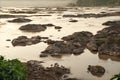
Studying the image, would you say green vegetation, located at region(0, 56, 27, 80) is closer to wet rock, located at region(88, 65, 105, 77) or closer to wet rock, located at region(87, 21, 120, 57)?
wet rock, located at region(88, 65, 105, 77)

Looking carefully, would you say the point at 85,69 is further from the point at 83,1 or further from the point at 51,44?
the point at 83,1

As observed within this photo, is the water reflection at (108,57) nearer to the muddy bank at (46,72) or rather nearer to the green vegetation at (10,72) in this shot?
the muddy bank at (46,72)

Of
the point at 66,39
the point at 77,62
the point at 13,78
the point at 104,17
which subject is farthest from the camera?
the point at 104,17

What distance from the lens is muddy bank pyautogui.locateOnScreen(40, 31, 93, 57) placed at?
31.9m

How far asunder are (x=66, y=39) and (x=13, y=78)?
896 inches

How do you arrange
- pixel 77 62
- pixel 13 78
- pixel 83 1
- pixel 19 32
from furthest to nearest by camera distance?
1. pixel 83 1
2. pixel 19 32
3. pixel 77 62
4. pixel 13 78

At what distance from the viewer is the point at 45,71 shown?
24500mm

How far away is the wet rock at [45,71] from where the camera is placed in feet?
75.3

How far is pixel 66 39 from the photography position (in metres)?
37.9

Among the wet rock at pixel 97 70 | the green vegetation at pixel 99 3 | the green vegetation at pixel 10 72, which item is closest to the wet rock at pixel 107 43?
the wet rock at pixel 97 70

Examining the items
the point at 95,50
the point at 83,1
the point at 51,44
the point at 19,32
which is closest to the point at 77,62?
the point at 95,50

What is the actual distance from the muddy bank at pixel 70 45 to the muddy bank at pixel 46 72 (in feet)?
17.1

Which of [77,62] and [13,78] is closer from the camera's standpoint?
[13,78]

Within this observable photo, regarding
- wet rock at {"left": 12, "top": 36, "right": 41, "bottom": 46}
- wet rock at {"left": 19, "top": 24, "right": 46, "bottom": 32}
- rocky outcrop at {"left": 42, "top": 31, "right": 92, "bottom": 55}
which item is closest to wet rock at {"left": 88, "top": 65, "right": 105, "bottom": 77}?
rocky outcrop at {"left": 42, "top": 31, "right": 92, "bottom": 55}
